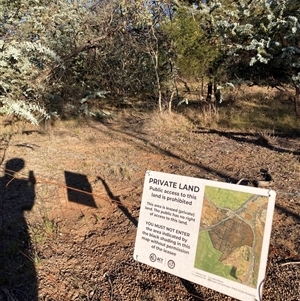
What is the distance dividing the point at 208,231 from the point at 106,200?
2456 mm

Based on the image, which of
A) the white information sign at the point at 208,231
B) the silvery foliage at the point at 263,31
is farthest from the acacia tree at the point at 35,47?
the white information sign at the point at 208,231

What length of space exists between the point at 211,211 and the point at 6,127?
7.96 meters

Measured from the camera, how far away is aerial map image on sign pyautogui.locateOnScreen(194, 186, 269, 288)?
6.44 feet

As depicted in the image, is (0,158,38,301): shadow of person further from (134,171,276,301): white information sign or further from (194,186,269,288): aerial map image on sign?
(194,186,269,288): aerial map image on sign

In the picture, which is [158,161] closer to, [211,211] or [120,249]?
[120,249]

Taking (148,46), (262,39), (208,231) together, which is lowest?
(208,231)

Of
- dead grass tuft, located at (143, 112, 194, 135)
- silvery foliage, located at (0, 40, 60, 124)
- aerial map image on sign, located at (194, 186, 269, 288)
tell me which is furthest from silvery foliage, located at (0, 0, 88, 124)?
aerial map image on sign, located at (194, 186, 269, 288)

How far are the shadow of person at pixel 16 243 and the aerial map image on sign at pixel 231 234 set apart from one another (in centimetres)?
164

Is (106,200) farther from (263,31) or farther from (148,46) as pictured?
(263,31)

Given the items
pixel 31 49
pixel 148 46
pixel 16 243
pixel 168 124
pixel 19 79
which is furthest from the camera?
pixel 148 46

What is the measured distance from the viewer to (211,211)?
218 cm

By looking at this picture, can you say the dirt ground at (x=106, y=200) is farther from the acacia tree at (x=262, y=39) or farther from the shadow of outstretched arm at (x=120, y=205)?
the acacia tree at (x=262, y=39)

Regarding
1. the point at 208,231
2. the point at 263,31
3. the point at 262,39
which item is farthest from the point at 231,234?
the point at 263,31

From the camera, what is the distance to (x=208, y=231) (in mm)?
2188
